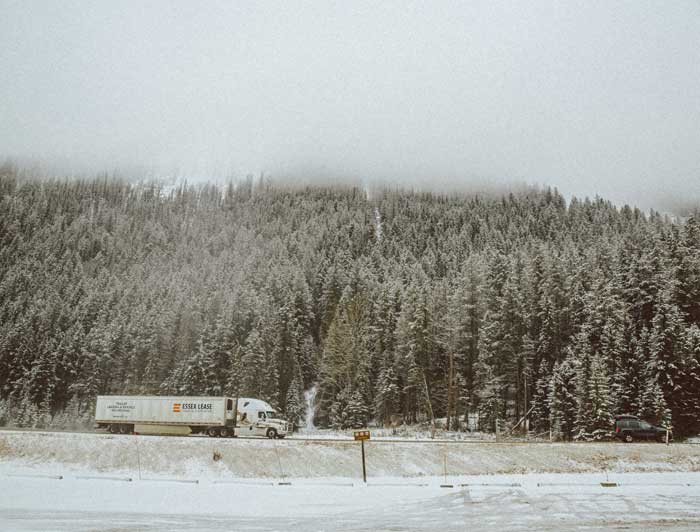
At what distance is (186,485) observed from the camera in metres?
26.6

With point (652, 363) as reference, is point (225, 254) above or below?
above

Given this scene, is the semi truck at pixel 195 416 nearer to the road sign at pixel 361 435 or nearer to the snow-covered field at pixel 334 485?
the snow-covered field at pixel 334 485

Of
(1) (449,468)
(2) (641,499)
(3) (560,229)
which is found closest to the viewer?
(2) (641,499)

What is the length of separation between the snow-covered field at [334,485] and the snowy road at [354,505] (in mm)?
71

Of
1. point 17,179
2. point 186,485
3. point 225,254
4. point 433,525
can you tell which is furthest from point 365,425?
point 17,179

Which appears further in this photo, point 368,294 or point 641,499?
point 368,294

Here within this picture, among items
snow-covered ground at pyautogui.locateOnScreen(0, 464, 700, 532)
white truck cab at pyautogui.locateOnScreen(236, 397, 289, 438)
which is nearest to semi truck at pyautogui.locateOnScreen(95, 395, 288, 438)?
white truck cab at pyautogui.locateOnScreen(236, 397, 289, 438)

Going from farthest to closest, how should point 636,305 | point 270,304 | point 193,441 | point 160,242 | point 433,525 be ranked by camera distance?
point 160,242
point 270,304
point 636,305
point 193,441
point 433,525

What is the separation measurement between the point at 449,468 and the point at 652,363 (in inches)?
970

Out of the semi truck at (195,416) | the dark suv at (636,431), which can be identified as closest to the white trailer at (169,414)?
the semi truck at (195,416)

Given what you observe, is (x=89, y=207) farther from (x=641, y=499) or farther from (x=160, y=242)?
(x=641, y=499)

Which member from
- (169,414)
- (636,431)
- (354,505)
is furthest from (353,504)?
(636,431)

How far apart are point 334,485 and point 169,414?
23.4 m

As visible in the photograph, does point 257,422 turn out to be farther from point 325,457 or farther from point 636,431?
point 636,431
